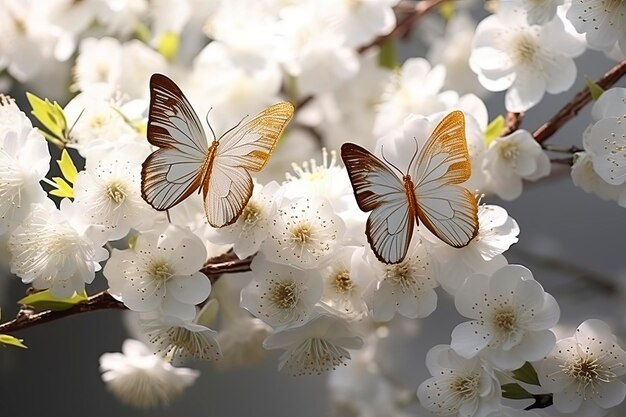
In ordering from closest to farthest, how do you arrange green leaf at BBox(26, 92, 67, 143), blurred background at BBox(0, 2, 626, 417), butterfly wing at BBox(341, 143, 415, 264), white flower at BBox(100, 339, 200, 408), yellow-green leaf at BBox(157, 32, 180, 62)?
butterfly wing at BBox(341, 143, 415, 264)
green leaf at BBox(26, 92, 67, 143)
white flower at BBox(100, 339, 200, 408)
yellow-green leaf at BBox(157, 32, 180, 62)
blurred background at BBox(0, 2, 626, 417)

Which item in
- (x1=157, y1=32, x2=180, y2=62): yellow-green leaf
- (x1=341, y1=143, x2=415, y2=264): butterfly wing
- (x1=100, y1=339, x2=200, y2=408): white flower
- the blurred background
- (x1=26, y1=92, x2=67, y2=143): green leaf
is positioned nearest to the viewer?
(x1=341, y1=143, x2=415, y2=264): butterfly wing

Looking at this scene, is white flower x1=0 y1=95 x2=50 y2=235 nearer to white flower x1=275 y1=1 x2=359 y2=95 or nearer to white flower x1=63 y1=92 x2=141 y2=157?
white flower x1=63 y1=92 x2=141 y2=157

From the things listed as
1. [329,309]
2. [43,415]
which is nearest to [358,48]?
[329,309]

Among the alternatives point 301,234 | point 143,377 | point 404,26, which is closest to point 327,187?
point 301,234

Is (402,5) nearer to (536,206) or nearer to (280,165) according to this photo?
(280,165)

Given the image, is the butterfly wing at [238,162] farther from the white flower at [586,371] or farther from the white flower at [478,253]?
the white flower at [586,371]

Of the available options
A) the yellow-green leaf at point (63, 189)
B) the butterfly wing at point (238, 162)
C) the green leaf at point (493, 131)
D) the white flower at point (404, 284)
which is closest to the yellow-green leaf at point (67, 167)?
the yellow-green leaf at point (63, 189)

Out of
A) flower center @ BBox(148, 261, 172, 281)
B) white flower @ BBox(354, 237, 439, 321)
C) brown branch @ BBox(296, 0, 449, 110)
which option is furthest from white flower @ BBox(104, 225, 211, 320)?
brown branch @ BBox(296, 0, 449, 110)
